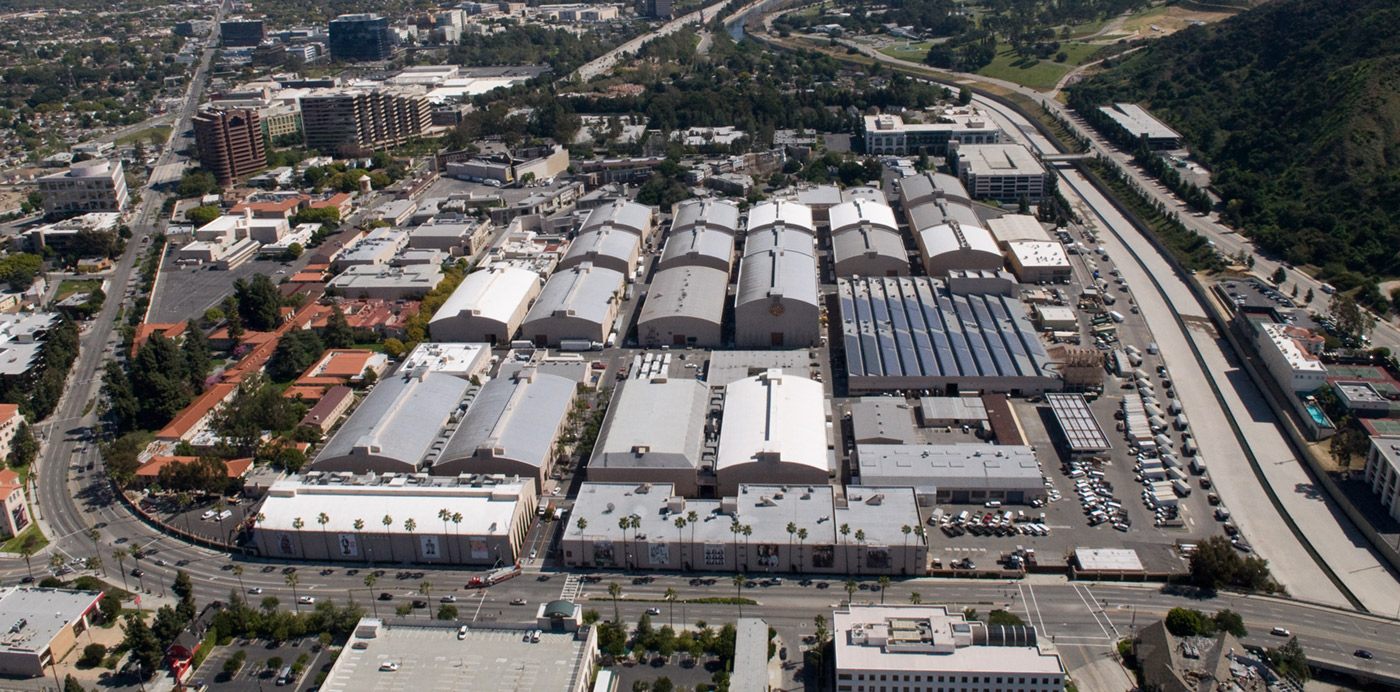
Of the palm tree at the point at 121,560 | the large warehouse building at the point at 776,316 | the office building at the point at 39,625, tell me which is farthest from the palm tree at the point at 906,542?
the palm tree at the point at 121,560

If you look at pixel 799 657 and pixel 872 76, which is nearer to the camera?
pixel 799 657

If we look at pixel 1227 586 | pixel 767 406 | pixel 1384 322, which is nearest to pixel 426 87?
pixel 767 406

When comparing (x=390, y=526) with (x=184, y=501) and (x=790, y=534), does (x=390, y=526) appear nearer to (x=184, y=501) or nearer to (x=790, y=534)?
(x=184, y=501)

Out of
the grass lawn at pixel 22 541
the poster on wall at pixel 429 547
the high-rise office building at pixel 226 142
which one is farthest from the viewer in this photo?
the high-rise office building at pixel 226 142

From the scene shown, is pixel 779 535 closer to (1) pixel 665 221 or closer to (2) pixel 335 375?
(2) pixel 335 375

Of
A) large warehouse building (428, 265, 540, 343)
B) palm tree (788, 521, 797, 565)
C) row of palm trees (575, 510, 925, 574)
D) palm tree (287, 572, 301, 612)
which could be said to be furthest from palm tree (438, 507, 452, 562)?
large warehouse building (428, 265, 540, 343)

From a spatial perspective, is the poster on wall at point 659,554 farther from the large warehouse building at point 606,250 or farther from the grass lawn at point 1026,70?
the grass lawn at point 1026,70
